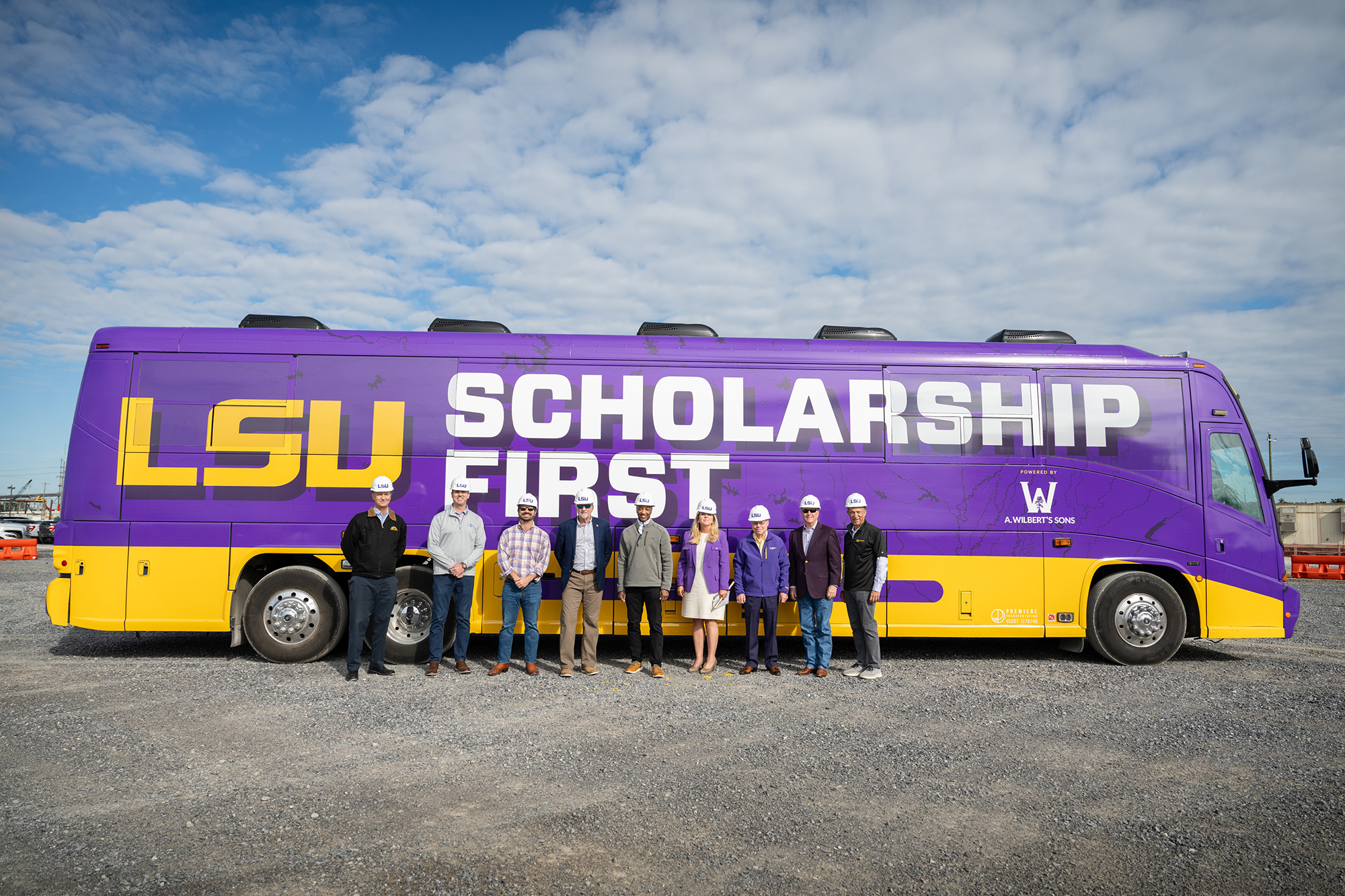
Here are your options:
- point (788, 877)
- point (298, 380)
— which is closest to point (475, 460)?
point (298, 380)

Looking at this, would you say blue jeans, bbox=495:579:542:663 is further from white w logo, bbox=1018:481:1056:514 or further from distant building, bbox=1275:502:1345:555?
distant building, bbox=1275:502:1345:555

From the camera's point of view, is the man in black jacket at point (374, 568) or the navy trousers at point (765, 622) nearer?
the man in black jacket at point (374, 568)

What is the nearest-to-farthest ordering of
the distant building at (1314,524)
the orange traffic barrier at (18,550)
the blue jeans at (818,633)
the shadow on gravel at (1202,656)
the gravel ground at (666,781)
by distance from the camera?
1. the gravel ground at (666,781)
2. the blue jeans at (818,633)
3. the shadow on gravel at (1202,656)
4. the orange traffic barrier at (18,550)
5. the distant building at (1314,524)

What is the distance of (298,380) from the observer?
771cm

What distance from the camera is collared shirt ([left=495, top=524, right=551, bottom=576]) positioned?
284 inches

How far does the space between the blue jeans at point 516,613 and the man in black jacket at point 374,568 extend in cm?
117

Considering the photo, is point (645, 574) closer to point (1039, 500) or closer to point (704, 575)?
point (704, 575)

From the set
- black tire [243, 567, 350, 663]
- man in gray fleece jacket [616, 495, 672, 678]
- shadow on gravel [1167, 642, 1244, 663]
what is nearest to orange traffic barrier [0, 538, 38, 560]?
black tire [243, 567, 350, 663]

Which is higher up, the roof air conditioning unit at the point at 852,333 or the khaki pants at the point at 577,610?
the roof air conditioning unit at the point at 852,333

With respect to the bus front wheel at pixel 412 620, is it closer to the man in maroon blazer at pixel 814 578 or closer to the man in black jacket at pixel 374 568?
the man in black jacket at pixel 374 568

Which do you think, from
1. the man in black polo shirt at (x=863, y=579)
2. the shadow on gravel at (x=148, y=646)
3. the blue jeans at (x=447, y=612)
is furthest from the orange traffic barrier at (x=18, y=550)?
the man in black polo shirt at (x=863, y=579)

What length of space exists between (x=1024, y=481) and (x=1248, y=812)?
409cm

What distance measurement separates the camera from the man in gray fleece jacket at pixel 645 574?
24.0 ft

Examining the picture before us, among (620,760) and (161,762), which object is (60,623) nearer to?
(161,762)
